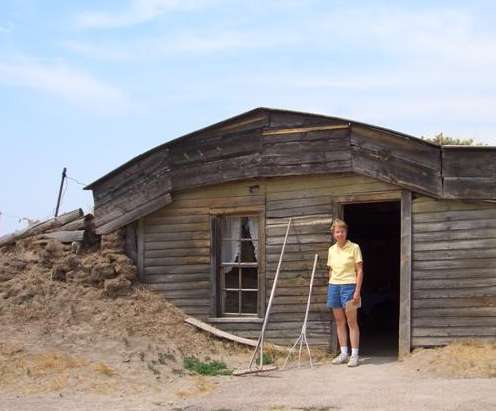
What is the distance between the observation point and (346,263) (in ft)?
34.7

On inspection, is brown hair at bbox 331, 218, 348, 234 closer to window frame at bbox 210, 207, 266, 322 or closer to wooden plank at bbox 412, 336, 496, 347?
window frame at bbox 210, 207, 266, 322

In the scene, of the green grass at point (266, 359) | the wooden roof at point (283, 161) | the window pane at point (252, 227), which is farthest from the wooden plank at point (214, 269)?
the green grass at point (266, 359)

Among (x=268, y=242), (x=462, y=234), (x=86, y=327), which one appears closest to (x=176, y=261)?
(x=268, y=242)

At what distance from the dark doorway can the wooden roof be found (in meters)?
4.22

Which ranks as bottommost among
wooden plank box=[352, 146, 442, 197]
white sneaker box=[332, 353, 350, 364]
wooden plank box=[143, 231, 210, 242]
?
white sneaker box=[332, 353, 350, 364]

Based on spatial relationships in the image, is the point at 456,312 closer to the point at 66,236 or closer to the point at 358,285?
the point at 358,285

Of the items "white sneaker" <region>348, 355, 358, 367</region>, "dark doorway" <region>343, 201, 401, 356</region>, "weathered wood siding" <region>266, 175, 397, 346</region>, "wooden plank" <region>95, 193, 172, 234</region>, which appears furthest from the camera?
"dark doorway" <region>343, 201, 401, 356</region>

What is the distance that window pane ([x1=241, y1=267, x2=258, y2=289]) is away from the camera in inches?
488

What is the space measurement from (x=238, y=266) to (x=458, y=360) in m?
3.95

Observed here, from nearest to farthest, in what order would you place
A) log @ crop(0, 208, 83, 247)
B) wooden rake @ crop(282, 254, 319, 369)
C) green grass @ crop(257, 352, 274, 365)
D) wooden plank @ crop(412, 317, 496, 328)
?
wooden plank @ crop(412, 317, 496, 328), wooden rake @ crop(282, 254, 319, 369), green grass @ crop(257, 352, 274, 365), log @ crop(0, 208, 83, 247)

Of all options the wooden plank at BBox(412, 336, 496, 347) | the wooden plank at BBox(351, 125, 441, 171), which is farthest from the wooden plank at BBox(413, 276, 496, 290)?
the wooden plank at BBox(351, 125, 441, 171)

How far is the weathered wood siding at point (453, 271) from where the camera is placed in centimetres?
1038

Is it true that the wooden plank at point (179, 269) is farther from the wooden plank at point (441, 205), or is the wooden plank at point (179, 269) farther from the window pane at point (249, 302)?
the wooden plank at point (441, 205)

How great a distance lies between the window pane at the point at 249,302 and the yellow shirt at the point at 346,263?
2.02 metres
